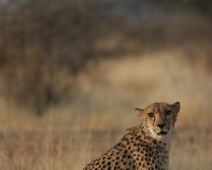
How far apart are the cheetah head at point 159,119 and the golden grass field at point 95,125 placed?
3.95ft

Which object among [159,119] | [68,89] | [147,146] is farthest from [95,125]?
[159,119]

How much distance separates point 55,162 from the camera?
21.0ft

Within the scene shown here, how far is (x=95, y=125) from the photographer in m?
9.98

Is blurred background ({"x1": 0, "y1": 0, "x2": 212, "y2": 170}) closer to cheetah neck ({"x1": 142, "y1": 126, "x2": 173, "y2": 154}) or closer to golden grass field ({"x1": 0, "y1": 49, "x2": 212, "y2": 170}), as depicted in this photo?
golden grass field ({"x1": 0, "y1": 49, "x2": 212, "y2": 170})

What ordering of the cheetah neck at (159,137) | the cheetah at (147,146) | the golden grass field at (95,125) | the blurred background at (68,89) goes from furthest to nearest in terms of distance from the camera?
the blurred background at (68,89)
the golden grass field at (95,125)
the cheetah neck at (159,137)
the cheetah at (147,146)

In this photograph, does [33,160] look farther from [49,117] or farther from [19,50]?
[19,50]

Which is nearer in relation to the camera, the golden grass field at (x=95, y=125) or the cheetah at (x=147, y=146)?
the cheetah at (x=147, y=146)

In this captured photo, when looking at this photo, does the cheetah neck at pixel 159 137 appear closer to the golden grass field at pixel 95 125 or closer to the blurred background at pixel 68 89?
the golden grass field at pixel 95 125

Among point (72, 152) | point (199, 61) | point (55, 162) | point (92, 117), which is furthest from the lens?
point (199, 61)

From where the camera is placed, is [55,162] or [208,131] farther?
[208,131]

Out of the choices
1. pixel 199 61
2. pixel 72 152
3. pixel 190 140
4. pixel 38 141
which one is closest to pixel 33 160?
pixel 72 152

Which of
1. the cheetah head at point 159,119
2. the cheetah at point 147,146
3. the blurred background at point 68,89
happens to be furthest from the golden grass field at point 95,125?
the cheetah head at point 159,119

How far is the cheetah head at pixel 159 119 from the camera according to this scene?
17.3 ft

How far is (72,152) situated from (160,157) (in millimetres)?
1688
